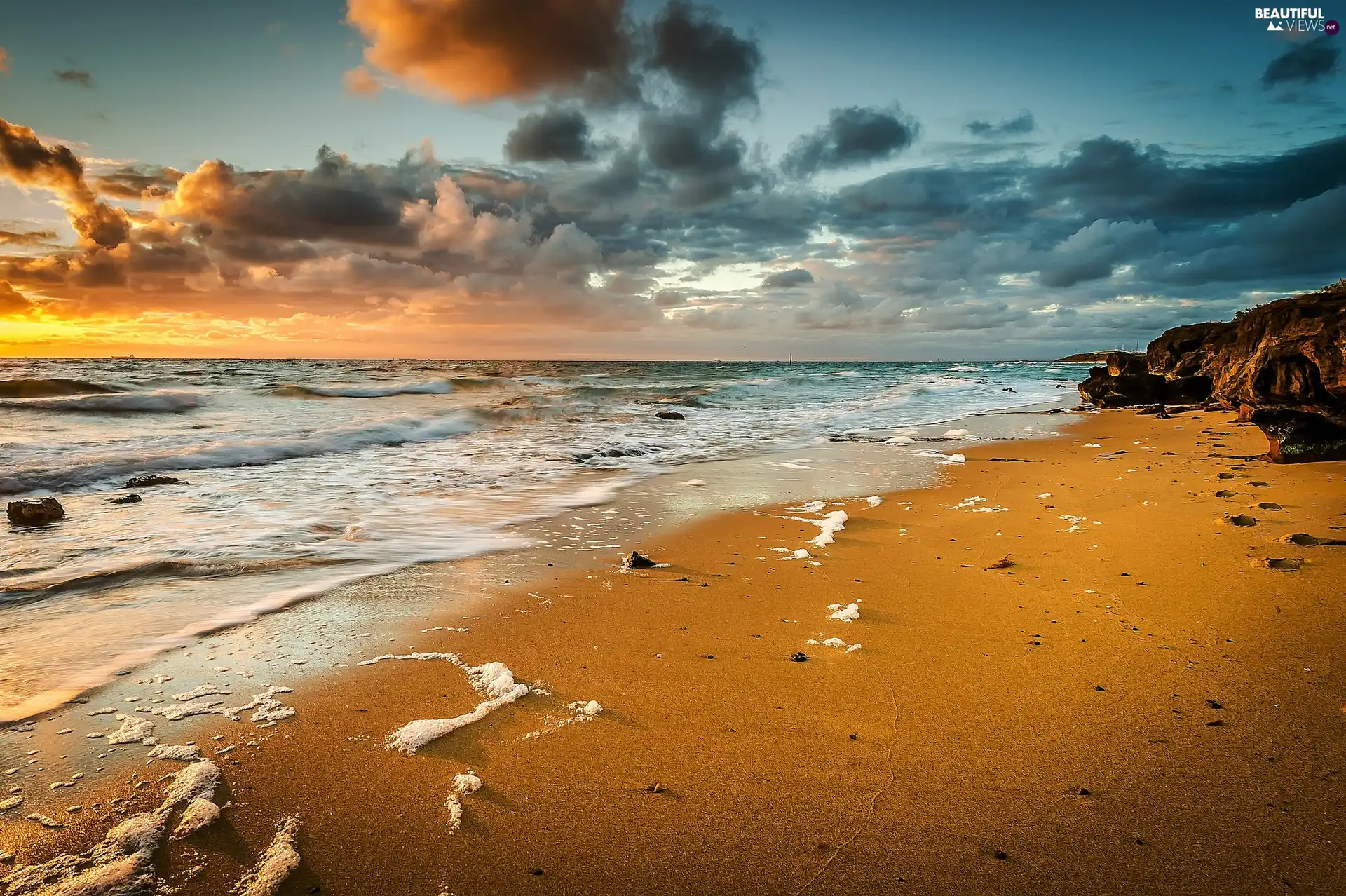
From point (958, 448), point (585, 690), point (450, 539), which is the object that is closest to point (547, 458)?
point (450, 539)

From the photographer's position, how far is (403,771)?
7.82 ft

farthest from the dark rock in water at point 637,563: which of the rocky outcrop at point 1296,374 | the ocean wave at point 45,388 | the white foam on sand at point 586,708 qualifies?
the ocean wave at point 45,388

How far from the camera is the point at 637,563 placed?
16.4ft

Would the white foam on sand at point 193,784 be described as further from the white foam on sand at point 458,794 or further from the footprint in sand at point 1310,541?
the footprint in sand at point 1310,541

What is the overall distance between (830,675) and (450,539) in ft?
13.4

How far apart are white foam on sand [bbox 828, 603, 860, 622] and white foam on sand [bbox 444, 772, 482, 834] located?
225 centimetres

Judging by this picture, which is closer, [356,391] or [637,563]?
[637,563]

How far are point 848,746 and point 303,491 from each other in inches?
318

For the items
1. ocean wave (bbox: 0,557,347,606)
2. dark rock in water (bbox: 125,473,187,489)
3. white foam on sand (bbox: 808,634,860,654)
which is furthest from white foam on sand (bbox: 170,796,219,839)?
dark rock in water (bbox: 125,473,187,489)

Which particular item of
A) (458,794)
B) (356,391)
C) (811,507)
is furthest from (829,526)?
(356,391)

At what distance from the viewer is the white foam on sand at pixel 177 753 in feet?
8.10

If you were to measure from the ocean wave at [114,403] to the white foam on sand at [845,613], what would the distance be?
26.4 meters

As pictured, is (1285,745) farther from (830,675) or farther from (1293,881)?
(830,675)

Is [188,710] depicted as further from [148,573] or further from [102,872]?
[148,573]
